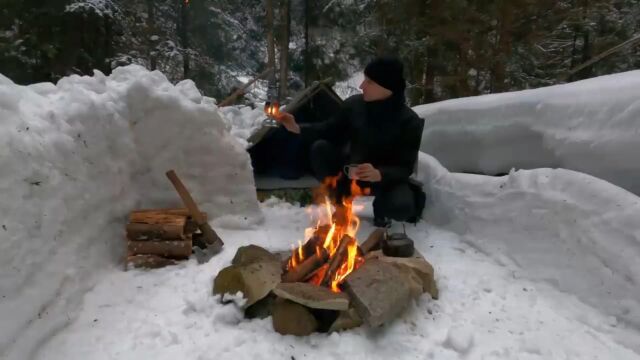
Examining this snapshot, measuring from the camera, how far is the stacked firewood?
3.11 metres

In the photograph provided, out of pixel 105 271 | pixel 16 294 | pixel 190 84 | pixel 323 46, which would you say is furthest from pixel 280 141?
pixel 323 46

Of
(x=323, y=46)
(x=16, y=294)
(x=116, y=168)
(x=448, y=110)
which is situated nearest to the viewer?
(x=16, y=294)

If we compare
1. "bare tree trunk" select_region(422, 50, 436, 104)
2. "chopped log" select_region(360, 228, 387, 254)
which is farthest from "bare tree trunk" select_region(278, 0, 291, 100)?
"chopped log" select_region(360, 228, 387, 254)

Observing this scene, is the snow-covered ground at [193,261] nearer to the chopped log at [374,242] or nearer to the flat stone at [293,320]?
the flat stone at [293,320]

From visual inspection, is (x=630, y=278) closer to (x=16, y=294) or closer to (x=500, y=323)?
(x=500, y=323)

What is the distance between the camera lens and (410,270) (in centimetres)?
280

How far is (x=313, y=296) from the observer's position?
2.39m

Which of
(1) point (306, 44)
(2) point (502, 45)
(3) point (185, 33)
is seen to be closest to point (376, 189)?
(2) point (502, 45)

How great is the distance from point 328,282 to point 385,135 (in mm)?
1543

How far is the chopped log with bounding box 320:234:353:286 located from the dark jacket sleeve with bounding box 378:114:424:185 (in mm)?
844

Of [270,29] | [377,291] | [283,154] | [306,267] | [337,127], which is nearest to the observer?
[377,291]

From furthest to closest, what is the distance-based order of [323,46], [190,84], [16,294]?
[323,46] → [190,84] → [16,294]

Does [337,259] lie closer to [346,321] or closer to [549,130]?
[346,321]

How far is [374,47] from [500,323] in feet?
30.5
